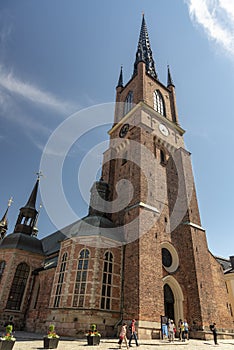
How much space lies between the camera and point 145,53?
4481 cm

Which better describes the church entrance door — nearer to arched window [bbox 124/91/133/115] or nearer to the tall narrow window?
the tall narrow window

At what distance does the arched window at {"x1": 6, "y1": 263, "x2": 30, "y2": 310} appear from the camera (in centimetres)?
2575

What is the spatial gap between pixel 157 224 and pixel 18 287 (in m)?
18.1

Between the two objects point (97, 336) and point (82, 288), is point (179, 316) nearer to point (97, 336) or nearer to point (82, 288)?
point (82, 288)

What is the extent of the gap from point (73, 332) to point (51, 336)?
621 cm

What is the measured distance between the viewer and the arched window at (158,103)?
111 ft

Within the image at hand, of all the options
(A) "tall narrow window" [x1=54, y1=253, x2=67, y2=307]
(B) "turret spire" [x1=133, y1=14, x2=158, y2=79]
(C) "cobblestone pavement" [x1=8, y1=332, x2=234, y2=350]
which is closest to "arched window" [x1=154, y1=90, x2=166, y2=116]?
(B) "turret spire" [x1=133, y1=14, x2=158, y2=79]

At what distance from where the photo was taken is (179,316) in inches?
782

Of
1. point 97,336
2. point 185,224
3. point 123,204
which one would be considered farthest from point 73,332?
point 185,224

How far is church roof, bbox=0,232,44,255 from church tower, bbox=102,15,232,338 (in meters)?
11.8

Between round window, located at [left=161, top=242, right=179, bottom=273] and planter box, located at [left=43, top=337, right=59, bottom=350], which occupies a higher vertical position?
round window, located at [left=161, top=242, right=179, bottom=273]

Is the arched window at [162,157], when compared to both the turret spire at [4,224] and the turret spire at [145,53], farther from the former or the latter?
the turret spire at [4,224]

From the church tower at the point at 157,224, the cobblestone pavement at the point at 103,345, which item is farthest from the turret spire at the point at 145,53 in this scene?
the cobblestone pavement at the point at 103,345

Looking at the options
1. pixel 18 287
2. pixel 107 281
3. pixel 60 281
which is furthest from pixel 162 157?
pixel 18 287
